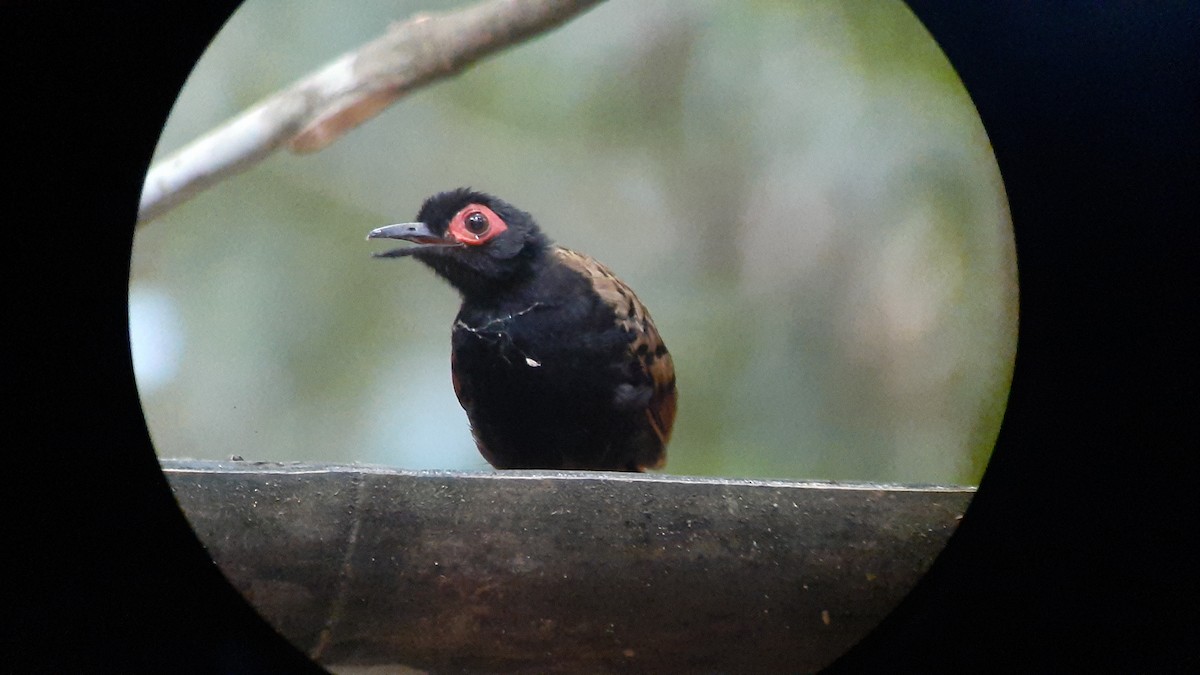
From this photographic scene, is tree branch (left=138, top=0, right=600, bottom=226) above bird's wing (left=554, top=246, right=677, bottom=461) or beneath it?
above

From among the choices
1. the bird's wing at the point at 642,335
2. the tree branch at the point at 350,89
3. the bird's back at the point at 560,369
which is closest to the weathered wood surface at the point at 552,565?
the bird's back at the point at 560,369

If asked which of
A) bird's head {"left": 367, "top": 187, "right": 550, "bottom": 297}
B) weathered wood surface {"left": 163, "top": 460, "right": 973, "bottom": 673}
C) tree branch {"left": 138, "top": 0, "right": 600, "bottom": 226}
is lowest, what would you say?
weathered wood surface {"left": 163, "top": 460, "right": 973, "bottom": 673}

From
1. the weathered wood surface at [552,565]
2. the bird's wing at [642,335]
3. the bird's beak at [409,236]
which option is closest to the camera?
the weathered wood surface at [552,565]

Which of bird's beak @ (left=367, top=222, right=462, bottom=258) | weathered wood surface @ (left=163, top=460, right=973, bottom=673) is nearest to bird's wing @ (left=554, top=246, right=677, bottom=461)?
bird's beak @ (left=367, top=222, right=462, bottom=258)

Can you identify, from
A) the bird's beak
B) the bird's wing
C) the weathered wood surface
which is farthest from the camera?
the bird's wing

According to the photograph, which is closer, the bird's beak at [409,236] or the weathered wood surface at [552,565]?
the weathered wood surface at [552,565]

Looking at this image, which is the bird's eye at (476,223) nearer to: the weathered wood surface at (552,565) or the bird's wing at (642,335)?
the bird's wing at (642,335)

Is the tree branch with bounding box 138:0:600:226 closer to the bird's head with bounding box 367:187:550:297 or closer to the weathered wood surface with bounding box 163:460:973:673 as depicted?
the bird's head with bounding box 367:187:550:297
